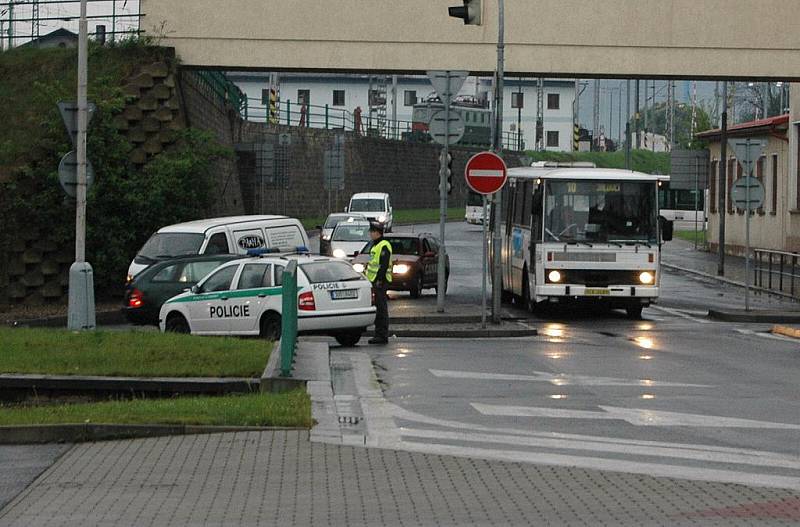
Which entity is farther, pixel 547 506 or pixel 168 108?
pixel 168 108

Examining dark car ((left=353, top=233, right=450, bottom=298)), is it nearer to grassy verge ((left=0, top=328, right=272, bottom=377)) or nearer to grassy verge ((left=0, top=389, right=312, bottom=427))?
grassy verge ((left=0, top=328, right=272, bottom=377))

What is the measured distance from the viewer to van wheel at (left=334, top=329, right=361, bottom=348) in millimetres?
23406

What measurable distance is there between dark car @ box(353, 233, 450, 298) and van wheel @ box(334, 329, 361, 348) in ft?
38.4

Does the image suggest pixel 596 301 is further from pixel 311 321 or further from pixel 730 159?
pixel 730 159

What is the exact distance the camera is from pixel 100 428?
1294cm

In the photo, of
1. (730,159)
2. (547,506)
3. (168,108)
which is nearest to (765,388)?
(547,506)

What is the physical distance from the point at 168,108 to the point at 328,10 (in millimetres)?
4630

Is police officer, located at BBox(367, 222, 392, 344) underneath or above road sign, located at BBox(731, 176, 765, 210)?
underneath

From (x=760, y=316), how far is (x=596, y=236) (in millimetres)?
3510

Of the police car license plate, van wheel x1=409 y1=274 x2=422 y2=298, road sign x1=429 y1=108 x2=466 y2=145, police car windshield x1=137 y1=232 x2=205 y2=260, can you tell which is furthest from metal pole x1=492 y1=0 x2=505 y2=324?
van wheel x1=409 y1=274 x2=422 y2=298

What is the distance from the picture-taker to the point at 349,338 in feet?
77.5

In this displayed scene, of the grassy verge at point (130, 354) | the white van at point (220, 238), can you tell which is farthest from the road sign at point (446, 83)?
the grassy verge at point (130, 354)

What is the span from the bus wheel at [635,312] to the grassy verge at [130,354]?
12290mm

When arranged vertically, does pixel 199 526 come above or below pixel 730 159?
below
